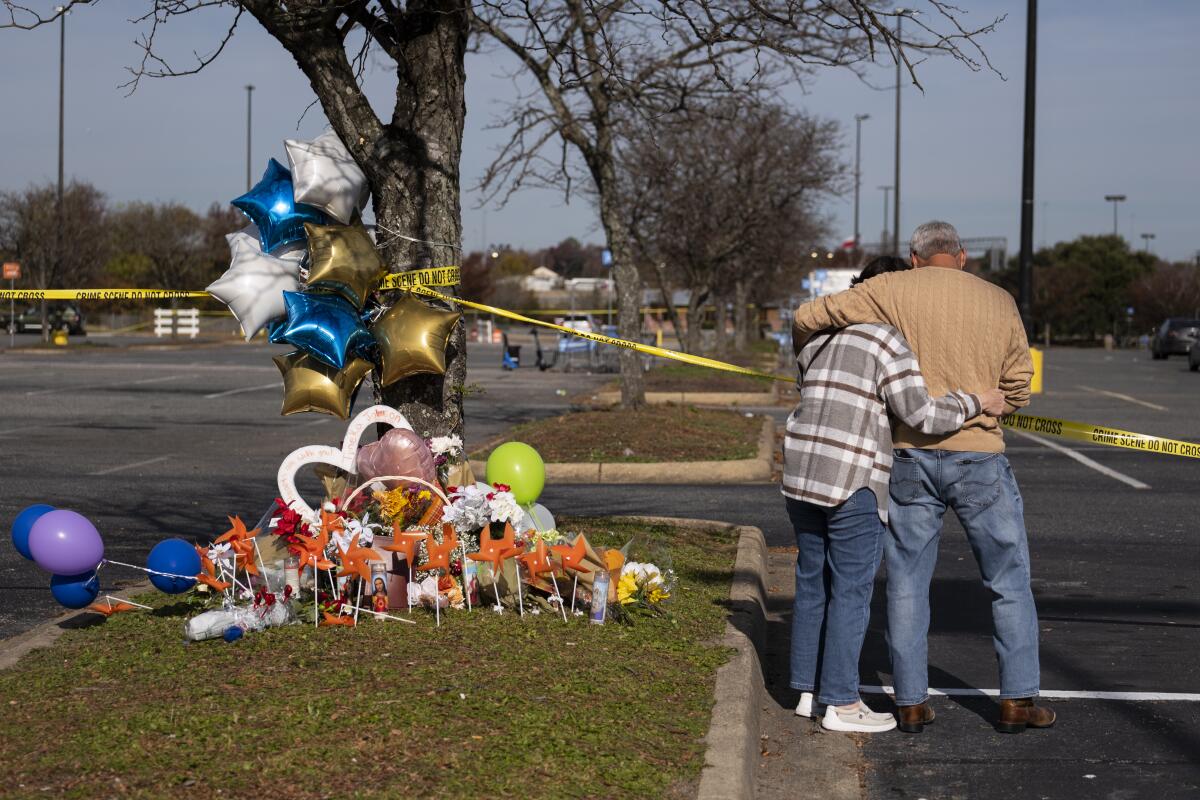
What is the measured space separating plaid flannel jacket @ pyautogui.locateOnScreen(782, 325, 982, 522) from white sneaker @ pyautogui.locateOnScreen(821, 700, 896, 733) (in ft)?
2.58

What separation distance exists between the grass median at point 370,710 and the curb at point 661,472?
285 inches

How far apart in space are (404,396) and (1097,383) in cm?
2992

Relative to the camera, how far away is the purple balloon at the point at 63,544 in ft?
19.1

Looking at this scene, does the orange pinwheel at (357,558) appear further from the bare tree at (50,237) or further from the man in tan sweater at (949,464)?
the bare tree at (50,237)

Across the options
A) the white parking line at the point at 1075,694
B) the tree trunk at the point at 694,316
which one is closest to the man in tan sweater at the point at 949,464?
the white parking line at the point at 1075,694

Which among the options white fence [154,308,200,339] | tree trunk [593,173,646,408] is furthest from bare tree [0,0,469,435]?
white fence [154,308,200,339]

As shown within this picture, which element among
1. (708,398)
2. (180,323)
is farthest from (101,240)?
(708,398)

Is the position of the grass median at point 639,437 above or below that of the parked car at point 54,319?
below

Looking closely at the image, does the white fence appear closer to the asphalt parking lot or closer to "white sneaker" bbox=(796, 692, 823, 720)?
the asphalt parking lot

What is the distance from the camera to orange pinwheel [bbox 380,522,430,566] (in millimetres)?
5902

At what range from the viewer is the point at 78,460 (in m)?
14.4

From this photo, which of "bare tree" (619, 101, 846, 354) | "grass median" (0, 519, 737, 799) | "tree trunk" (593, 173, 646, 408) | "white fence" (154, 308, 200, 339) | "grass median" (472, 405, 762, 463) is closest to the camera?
"grass median" (0, 519, 737, 799)

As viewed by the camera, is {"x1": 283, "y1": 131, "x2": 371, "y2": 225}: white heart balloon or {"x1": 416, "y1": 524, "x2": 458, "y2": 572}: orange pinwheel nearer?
{"x1": 416, "y1": 524, "x2": 458, "y2": 572}: orange pinwheel

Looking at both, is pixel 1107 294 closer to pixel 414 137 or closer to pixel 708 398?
pixel 708 398
